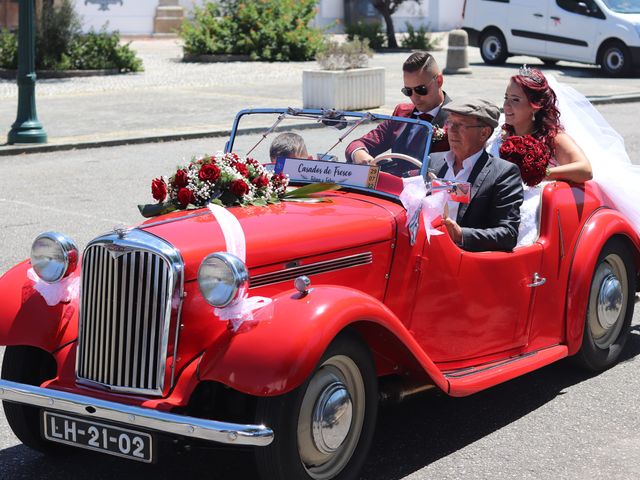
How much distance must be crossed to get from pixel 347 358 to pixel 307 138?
1.48 m

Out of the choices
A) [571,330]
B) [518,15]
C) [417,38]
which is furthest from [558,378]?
[417,38]

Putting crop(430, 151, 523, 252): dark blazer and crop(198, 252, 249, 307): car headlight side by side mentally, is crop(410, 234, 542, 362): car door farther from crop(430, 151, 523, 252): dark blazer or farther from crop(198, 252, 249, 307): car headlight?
crop(198, 252, 249, 307): car headlight

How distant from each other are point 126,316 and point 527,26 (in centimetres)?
2121

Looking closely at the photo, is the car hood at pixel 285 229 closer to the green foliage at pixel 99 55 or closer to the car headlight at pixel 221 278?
the car headlight at pixel 221 278

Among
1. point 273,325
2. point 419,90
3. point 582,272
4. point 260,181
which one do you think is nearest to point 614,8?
point 419,90

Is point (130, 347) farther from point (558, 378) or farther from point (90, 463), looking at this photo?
point (558, 378)

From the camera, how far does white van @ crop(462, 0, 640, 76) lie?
74.3ft

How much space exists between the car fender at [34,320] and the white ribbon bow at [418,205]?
1.46m

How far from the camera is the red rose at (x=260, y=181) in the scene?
491cm

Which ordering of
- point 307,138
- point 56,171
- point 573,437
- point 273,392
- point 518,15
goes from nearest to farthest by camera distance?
1. point 273,392
2. point 573,437
3. point 307,138
4. point 56,171
5. point 518,15

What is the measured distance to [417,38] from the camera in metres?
31.0

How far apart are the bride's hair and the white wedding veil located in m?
0.24

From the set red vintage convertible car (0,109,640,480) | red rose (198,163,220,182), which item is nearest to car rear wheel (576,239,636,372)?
red vintage convertible car (0,109,640,480)

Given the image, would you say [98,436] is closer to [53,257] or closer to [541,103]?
[53,257]
